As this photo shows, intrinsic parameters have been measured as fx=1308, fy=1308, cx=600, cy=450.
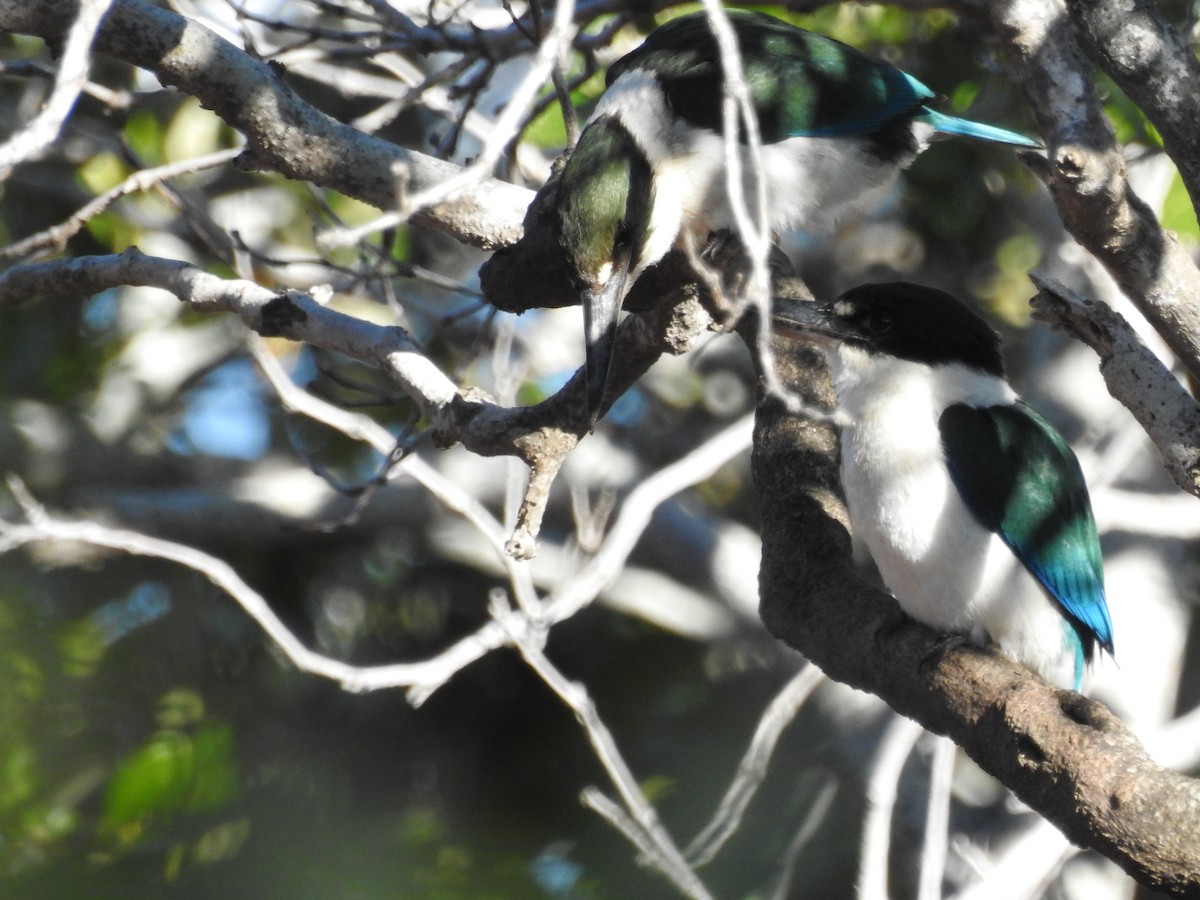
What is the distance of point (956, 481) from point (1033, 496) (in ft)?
0.81

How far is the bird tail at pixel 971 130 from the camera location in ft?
11.9

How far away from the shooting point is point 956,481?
323 cm

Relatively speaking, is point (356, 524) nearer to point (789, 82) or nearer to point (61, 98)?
point (789, 82)

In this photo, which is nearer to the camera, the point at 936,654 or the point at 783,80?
the point at 936,654

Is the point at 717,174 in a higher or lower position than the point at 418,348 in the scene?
higher

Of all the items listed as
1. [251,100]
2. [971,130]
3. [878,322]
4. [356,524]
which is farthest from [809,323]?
[356,524]

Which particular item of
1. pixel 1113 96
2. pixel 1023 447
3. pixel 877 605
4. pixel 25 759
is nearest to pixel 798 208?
pixel 1023 447

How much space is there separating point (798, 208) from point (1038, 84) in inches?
34.9

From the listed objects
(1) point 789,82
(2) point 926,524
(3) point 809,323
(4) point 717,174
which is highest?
(1) point 789,82

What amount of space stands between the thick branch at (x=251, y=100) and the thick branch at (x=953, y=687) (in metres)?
1.05

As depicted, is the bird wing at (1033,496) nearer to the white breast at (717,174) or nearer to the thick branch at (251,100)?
the white breast at (717,174)

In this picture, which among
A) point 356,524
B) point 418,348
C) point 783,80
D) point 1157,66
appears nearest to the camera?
point 1157,66

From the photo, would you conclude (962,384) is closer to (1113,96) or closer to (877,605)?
(877,605)

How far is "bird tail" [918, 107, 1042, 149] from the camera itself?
363 cm
